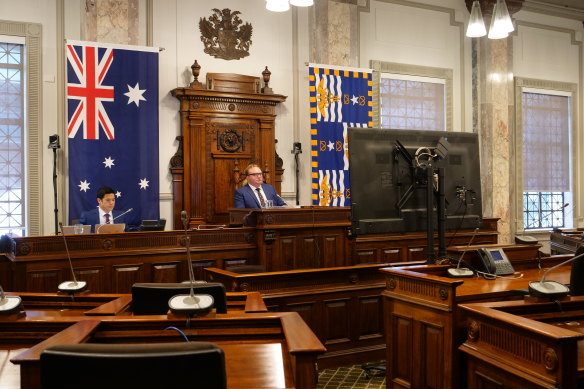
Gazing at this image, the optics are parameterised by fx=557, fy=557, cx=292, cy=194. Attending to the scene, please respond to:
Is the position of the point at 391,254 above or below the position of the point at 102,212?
below

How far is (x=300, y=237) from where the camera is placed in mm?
5289

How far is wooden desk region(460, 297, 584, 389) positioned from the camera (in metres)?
2.06

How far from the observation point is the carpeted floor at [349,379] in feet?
13.1

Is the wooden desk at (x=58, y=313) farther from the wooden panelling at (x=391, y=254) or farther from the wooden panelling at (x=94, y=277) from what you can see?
the wooden panelling at (x=391, y=254)

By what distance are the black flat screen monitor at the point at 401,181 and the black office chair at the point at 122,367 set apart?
2.66 meters

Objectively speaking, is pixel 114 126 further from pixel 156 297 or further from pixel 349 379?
pixel 156 297

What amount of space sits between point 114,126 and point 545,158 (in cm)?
772

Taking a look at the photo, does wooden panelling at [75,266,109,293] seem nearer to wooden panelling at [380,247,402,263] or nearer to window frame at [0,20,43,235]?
window frame at [0,20,43,235]

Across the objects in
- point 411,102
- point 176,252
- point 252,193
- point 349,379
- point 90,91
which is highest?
point 411,102

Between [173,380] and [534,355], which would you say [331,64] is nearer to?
[534,355]

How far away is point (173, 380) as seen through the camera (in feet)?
4.43

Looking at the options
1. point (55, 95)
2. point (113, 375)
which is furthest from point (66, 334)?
point (55, 95)

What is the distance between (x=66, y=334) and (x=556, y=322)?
224 centimetres

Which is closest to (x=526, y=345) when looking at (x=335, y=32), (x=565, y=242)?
(x=565, y=242)
